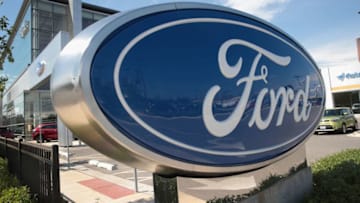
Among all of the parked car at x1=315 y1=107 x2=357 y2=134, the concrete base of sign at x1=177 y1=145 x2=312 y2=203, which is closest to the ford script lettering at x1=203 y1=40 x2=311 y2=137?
the concrete base of sign at x1=177 y1=145 x2=312 y2=203

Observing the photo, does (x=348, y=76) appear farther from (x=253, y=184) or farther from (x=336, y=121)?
(x=253, y=184)

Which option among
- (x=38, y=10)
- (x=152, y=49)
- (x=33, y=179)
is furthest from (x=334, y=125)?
(x=38, y=10)

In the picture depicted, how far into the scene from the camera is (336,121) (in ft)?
60.2

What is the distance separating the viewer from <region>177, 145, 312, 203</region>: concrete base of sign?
2.86m

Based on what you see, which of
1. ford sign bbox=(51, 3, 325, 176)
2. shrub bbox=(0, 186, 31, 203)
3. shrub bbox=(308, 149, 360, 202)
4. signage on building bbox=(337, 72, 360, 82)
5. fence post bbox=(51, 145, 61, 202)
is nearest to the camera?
ford sign bbox=(51, 3, 325, 176)

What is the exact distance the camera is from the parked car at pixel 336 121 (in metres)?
18.3

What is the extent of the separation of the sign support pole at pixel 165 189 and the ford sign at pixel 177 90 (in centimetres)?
14

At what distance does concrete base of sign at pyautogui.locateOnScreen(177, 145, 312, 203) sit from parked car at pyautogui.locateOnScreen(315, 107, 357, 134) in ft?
50.2

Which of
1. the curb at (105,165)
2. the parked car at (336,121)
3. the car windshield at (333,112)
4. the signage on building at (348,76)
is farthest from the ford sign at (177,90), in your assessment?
the signage on building at (348,76)

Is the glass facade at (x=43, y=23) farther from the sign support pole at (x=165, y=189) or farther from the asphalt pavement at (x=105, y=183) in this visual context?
the sign support pole at (x=165, y=189)

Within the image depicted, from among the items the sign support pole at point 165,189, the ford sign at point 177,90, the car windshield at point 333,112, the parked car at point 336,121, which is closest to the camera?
the ford sign at point 177,90

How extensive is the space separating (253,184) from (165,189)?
120cm

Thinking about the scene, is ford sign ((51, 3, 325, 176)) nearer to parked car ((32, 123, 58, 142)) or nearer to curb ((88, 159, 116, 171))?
curb ((88, 159, 116, 171))

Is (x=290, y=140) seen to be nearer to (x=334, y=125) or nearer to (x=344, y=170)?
(x=344, y=170)
